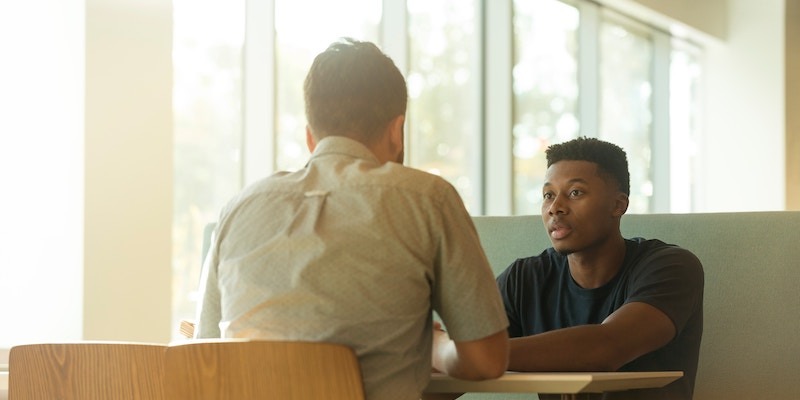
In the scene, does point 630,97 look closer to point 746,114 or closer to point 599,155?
point 746,114

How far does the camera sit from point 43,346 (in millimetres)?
1474

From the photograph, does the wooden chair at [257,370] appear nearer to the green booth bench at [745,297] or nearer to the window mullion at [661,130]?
the green booth bench at [745,297]

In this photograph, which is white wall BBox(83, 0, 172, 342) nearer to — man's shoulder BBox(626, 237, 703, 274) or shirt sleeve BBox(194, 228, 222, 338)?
man's shoulder BBox(626, 237, 703, 274)

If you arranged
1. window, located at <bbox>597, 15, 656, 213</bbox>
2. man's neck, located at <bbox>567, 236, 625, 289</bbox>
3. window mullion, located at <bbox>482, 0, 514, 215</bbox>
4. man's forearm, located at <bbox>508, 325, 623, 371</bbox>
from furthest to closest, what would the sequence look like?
window, located at <bbox>597, 15, 656, 213</bbox> → window mullion, located at <bbox>482, 0, 514, 215</bbox> → man's neck, located at <bbox>567, 236, 625, 289</bbox> → man's forearm, located at <bbox>508, 325, 623, 371</bbox>

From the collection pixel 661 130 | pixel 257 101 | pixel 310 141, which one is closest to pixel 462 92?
pixel 257 101

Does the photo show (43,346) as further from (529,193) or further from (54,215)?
(529,193)

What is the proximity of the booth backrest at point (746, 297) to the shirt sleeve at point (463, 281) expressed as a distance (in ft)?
4.39

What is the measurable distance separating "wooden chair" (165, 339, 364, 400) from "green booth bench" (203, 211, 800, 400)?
5.14ft

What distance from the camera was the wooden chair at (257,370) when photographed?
55.0 inches

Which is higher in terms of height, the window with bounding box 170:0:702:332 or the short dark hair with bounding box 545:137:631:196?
the window with bounding box 170:0:702:332

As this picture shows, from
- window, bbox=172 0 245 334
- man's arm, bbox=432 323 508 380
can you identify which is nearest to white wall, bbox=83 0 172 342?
window, bbox=172 0 245 334

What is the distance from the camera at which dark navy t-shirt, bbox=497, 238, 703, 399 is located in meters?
2.23

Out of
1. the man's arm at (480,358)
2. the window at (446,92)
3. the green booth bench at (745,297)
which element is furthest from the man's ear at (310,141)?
the window at (446,92)

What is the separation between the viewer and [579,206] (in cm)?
255
